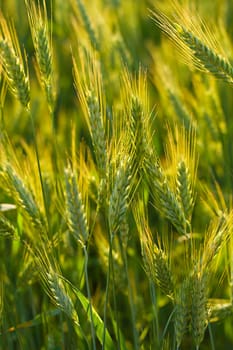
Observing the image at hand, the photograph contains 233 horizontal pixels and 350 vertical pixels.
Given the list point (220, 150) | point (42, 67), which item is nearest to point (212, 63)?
point (42, 67)

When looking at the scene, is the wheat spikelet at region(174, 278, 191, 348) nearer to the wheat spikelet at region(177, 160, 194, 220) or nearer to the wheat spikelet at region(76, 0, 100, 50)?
the wheat spikelet at region(177, 160, 194, 220)

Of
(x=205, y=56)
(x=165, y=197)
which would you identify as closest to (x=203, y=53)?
(x=205, y=56)

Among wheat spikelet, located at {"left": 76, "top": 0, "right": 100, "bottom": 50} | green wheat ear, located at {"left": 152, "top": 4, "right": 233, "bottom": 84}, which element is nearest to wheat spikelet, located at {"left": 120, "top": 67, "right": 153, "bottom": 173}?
green wheat ear, located at {"left": 152, "top": 4, "right": 233, "bottom": 84}

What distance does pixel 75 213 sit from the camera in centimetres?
136

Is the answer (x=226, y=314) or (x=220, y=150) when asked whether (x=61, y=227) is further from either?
(x=220, y=150)

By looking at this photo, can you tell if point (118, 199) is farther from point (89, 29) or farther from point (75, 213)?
point (89, 29)

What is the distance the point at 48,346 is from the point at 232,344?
1.60 feet

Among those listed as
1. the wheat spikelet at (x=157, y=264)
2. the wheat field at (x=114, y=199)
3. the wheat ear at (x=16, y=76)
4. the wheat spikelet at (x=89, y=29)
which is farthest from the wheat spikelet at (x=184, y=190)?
the wheat spikelet at (x=89, y=29)

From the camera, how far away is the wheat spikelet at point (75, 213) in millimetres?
1360

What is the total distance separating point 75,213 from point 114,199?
3.2 inches

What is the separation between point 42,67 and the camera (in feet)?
4.81

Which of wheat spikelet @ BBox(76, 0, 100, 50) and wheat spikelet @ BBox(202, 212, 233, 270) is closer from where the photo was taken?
wheat spikelet @ BBox(202, 212, 233, 270)

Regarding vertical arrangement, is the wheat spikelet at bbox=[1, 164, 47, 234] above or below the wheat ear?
below

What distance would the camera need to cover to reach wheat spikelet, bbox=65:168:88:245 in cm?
136
